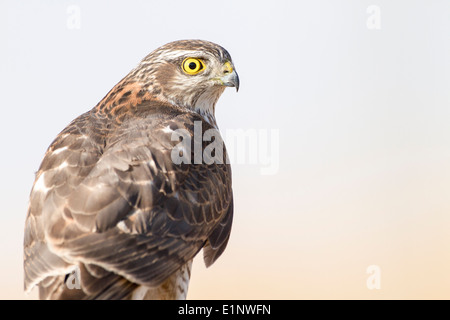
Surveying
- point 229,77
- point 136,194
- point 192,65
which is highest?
point 192,65

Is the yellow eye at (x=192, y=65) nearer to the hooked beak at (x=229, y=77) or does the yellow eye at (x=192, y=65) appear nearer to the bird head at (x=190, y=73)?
the bird head at (x=190, y=73)

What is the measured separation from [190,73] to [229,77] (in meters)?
0.42

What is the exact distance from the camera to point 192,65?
7.25 metres

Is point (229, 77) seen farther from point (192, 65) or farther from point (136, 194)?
point (136, 194)

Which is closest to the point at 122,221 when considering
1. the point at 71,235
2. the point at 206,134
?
the point at 71,235

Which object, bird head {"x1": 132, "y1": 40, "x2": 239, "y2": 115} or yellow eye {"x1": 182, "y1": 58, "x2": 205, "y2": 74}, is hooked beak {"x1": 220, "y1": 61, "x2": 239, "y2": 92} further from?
yellow eye {"x1": 182, "y1": 58, "x2": 205, "y2": 74}

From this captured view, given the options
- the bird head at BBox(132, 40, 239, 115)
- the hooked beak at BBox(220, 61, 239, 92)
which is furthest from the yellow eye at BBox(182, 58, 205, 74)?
the hooked beak at BBox(220, 61, 239, 92)

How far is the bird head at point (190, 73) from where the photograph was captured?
7.21 meters

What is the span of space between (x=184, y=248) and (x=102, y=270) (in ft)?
2.86

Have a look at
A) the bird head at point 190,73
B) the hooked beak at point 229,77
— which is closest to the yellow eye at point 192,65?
the bird head at point 190,73

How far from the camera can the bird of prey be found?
17.7 feet

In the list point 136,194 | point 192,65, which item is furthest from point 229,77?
point 136,194

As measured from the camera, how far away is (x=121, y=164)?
5844 millimetres
